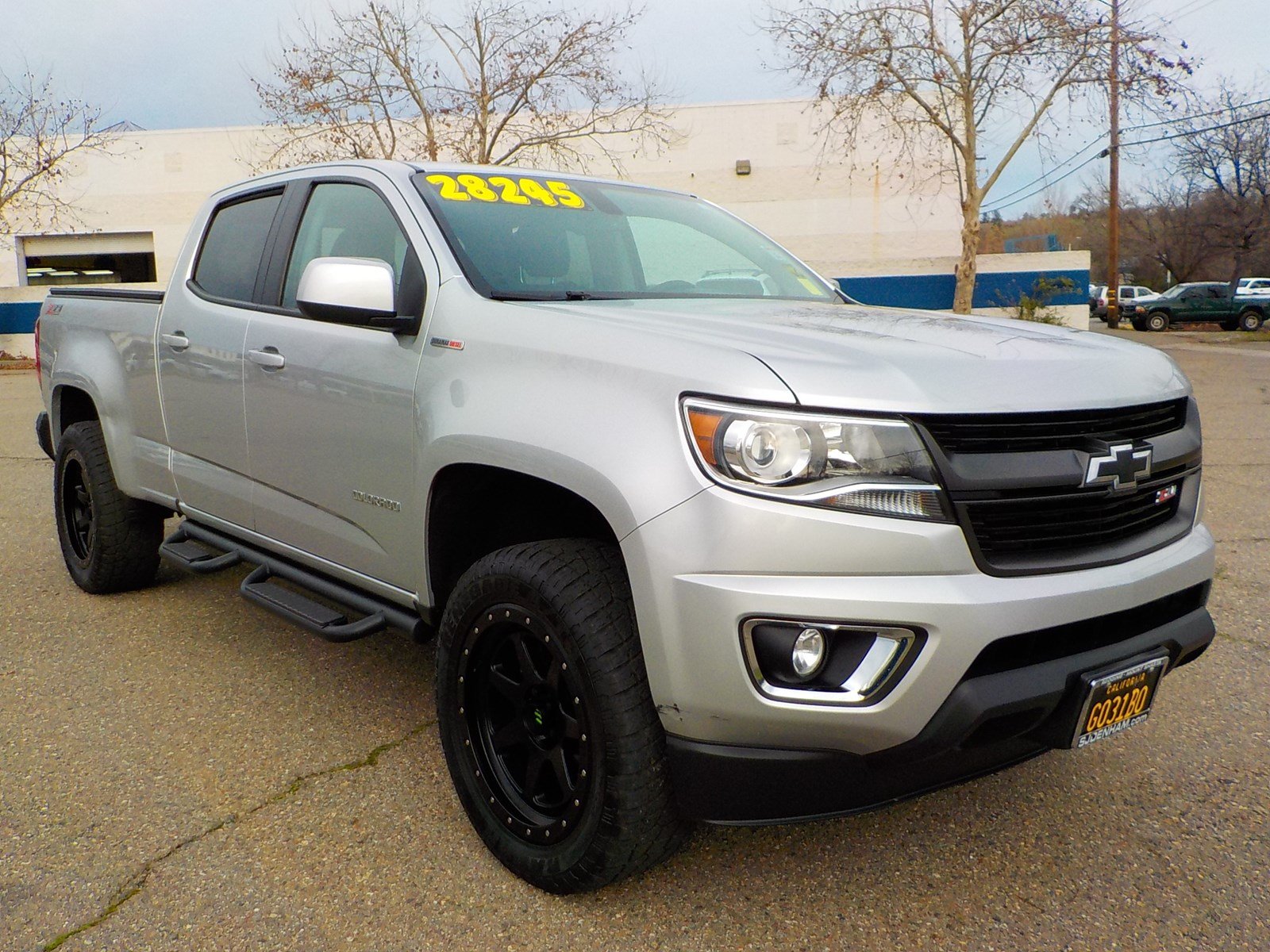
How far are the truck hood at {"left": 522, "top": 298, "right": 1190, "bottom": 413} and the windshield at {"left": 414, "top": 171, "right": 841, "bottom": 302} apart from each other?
0.25 metres

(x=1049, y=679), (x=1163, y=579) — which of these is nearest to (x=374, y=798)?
(x=1049, y=679)

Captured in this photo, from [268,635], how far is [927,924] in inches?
118

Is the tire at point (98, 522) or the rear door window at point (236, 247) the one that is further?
the tire at point (98, 522)

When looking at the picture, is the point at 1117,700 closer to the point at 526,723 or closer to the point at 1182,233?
the point at 526,723

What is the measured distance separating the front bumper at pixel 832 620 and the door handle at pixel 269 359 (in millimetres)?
1700

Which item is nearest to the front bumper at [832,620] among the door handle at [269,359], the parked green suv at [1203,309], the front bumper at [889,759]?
the front bumper at [889,759]

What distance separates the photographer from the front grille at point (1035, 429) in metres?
2.09

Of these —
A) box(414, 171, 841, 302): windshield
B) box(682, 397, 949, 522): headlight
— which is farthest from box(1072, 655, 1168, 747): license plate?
box(414, 171, 841, 302): windshield

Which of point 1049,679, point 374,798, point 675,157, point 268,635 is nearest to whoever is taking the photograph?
point 1049,679

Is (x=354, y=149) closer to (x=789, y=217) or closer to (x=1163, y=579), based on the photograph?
(x=789, y=217)

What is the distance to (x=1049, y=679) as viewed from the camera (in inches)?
83.7

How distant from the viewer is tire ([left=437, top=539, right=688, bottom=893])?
2211 mm

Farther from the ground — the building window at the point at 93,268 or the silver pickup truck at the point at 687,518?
the building window at the point at 93,268

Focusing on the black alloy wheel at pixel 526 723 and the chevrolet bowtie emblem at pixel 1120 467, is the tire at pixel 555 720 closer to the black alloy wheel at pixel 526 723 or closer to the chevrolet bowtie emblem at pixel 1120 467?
the black alloy wheel at pixel 526 723
